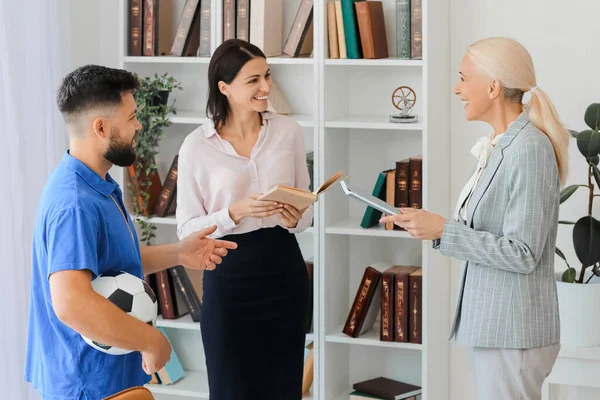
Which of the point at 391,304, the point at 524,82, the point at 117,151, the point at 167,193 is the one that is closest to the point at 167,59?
the point at 167,193

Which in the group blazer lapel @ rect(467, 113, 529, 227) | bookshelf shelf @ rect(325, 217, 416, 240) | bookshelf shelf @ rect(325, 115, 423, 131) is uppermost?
bookshelf shelf @ rect(325, 115, 423, 131)

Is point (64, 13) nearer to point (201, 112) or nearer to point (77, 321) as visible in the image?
point (201, 112)

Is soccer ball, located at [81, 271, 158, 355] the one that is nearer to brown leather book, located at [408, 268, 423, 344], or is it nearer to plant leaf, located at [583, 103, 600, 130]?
brown leather book, located at [408, 268, 423, 344]

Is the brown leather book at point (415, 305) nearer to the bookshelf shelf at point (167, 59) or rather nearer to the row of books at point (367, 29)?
the row of books at point (367, 29)

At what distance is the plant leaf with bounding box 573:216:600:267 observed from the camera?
2.94 metres

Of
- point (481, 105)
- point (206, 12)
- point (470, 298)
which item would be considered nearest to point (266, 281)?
point (470, 298)

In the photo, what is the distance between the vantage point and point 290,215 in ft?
8.92

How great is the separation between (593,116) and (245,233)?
52.4 inches

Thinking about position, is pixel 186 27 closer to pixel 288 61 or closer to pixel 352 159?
pixel 288 61

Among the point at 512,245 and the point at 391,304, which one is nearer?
the point at 512,245

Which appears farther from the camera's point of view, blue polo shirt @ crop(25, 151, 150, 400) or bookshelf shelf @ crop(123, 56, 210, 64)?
bookshelf shelf @ crop(123, 56, 210, 64)

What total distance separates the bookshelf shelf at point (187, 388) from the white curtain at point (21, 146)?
0.67 metres

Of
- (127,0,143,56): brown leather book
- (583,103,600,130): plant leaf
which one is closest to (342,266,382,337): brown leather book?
(583,103,600,130): plant leaf

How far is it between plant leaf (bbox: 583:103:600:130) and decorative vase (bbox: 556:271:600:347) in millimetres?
578
